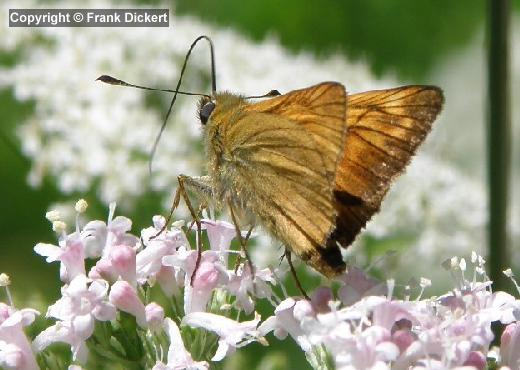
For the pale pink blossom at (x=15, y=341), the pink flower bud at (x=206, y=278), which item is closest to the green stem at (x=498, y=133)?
the pink flower bud at (x=206, y=278)

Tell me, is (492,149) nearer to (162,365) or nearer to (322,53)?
(162,365)

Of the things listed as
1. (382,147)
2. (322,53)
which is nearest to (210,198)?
(382,147)

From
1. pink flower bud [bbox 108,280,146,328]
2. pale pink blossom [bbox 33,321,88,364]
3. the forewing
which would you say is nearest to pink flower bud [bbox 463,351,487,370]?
the forewing

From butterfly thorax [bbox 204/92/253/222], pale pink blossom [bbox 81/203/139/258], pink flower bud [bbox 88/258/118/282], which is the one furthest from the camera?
butterfly thorax [bbox 204/92/253/222]

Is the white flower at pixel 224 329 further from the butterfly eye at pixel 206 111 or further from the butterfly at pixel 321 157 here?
the butterfly eye at pixel 206 111

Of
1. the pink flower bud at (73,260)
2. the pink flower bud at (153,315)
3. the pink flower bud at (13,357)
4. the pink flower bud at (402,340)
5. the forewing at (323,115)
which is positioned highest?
the forewing at (323,115)

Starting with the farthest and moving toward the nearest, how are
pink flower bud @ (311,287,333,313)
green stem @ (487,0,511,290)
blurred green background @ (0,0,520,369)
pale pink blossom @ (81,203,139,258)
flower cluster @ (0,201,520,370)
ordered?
blurred green background @ (0,0,520,369) < green stem @ (487,0,511,290) < pale pink blossom @ (81,203,139,258) < pink flower bud @ (311,287,333,313) < flower cluster @ (0,201,520,370)

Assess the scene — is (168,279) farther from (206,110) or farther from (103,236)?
(206,110)

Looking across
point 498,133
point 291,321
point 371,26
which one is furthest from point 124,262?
point 371,26

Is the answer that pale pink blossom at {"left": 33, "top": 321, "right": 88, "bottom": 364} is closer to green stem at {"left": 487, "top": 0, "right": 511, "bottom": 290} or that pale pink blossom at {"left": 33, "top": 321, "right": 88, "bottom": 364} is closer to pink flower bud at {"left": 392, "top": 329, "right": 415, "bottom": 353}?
pink flower bud at {"left": 392, "top": 329, "right": 415, "bottom": 353}
